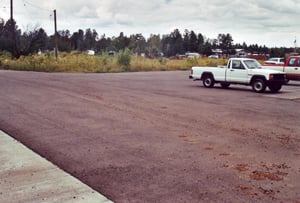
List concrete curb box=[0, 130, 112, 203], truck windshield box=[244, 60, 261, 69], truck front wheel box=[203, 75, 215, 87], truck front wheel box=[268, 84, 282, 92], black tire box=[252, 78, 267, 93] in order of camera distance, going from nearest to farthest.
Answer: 1. concrete curb box=[0, 130, 112, 203]
2. black tire box=[252, 78, 267, 93]
3. truck front wheel box=[268, 84, 282, 92]
4. truck windshield box=[244, 60, 261, 69]
5. truck front wheel box=[203, 75, 215, 87]

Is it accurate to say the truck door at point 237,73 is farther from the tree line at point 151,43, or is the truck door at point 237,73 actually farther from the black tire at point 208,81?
the tree line at point 151,43

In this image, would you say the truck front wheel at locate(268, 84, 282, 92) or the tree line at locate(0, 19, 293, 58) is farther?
the tree line at locate(0, 19, 293, 58)

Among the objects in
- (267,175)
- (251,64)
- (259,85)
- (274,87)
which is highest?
(251,64)

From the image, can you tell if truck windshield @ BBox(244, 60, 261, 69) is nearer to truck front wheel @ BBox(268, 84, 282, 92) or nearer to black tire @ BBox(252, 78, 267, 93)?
black tire @ BBox(252, 78, 267, 93)

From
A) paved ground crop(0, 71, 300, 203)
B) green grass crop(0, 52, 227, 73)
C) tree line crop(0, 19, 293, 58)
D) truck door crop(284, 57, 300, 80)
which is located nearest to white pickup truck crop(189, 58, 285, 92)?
truck door crop(284, 57, 300, 80)

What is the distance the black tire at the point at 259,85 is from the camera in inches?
795

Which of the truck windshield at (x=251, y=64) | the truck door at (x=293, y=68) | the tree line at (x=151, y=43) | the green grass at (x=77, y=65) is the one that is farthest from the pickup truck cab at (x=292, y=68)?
the tree line at (x=151, y=43)

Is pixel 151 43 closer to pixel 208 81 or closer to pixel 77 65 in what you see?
pixel 77 65

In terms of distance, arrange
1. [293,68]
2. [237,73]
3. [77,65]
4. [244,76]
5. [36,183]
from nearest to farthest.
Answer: [36,183] < [244,76] < [237,73] < [293,68] < [77,65]

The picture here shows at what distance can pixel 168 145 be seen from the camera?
811 cm

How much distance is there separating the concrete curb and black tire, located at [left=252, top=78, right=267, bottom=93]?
15.4 metres

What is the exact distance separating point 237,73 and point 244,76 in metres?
0.45

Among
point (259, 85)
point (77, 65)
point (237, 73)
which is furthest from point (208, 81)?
point (77, 65)

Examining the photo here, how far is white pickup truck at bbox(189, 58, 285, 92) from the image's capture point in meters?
20.3
